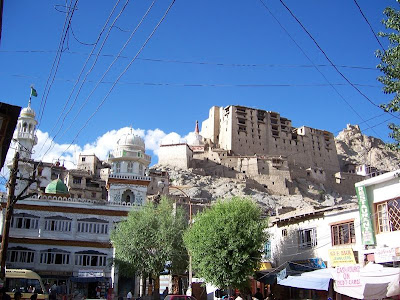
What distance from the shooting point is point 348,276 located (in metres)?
15.9

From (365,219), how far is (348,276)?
163 inches

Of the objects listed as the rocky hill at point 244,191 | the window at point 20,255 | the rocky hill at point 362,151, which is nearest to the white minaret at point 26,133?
the window at point 20,255

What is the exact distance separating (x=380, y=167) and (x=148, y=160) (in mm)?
80650

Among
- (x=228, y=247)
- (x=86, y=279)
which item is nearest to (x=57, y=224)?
(x=86, y=279)

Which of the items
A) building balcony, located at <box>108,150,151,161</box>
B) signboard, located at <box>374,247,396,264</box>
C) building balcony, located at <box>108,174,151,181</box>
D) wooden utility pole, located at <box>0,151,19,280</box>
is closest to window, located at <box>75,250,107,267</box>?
building balcony, located at <box>108,174,151,181</box>

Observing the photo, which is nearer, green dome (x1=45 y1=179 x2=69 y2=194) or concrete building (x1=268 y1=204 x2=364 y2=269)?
concrete building (x1=268 y1=204 x2=364 y2=269)

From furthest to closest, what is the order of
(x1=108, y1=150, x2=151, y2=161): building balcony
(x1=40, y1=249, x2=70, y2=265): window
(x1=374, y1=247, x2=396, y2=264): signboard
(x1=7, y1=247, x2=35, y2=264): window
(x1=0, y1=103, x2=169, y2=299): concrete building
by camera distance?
(x1=108, y1=150, x2=151, y2=161): building balcony
(x1=40, y1=249, x2=70, y2=265): window
(x1=0, y1=103, x2=169, y2=299): concrete building
(x1=7, y1=247, x2=35, y2=264): window
(x1=374, y1=247, x2=396, y2=264): signboard

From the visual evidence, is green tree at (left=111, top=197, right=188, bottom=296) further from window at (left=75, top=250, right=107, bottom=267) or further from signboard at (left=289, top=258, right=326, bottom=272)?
signboard at (left=289, top=258, right=326, bottom=272)

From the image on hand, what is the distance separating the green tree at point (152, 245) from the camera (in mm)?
30391

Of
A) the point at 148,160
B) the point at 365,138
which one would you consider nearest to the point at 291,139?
the point at 365,138

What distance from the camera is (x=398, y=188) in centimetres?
1803

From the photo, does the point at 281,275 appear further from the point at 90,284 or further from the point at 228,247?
the point at 90,284

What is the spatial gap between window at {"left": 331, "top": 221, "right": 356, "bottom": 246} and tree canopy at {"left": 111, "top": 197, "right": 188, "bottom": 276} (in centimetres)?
1134

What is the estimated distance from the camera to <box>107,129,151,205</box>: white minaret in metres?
42.6
